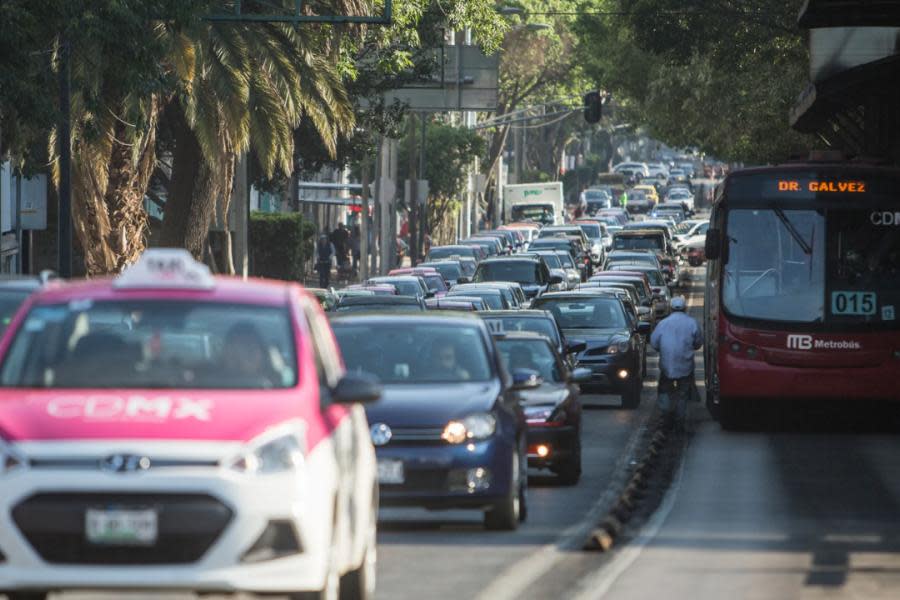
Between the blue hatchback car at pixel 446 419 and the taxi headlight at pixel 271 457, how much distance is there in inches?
208

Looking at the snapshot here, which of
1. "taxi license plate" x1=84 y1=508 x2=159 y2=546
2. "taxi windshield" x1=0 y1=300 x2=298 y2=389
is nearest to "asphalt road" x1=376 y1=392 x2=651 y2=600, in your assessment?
"taxi windshield" x1=0 y1=300 x2=298 y2=389

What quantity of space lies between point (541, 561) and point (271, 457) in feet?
15.7

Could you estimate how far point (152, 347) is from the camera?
32.8 ft

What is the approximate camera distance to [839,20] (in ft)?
91.2

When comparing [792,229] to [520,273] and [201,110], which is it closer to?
[201,110]

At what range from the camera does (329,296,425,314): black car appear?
31.3 m

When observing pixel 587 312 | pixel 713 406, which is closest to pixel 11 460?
pixel 713 406

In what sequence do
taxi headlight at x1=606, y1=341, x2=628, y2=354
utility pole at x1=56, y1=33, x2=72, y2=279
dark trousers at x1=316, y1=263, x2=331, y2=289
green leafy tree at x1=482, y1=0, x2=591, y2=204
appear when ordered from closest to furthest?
utility pole at x1=56, y1=33, x2=72, y2=279 < taxi headlight at x1=606, y1=341, x2=628, y2=354 < dark trousers at x1=316, y1=263, x2=331, y2=289 < green leafy tree at x1=482, y1=0, x2=591, y2=204

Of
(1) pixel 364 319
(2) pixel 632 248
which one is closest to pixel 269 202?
(2) pixel 632 248

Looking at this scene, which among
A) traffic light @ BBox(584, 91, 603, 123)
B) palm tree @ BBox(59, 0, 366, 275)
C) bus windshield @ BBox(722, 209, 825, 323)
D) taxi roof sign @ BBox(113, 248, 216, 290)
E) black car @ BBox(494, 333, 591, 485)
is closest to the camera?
taxi roof sign @ BBox(113, 248, 216, 290)

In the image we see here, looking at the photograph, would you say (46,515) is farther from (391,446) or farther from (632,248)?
(632,248)

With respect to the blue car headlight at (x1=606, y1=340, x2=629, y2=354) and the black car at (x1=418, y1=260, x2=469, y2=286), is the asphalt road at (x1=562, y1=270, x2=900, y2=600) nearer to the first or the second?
the blue car headlight at (x1=606, y1=340, x2=629, y2=354)

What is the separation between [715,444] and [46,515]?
56.9 ft

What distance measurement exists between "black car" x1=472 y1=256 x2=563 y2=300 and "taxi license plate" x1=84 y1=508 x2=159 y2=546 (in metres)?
36.3
